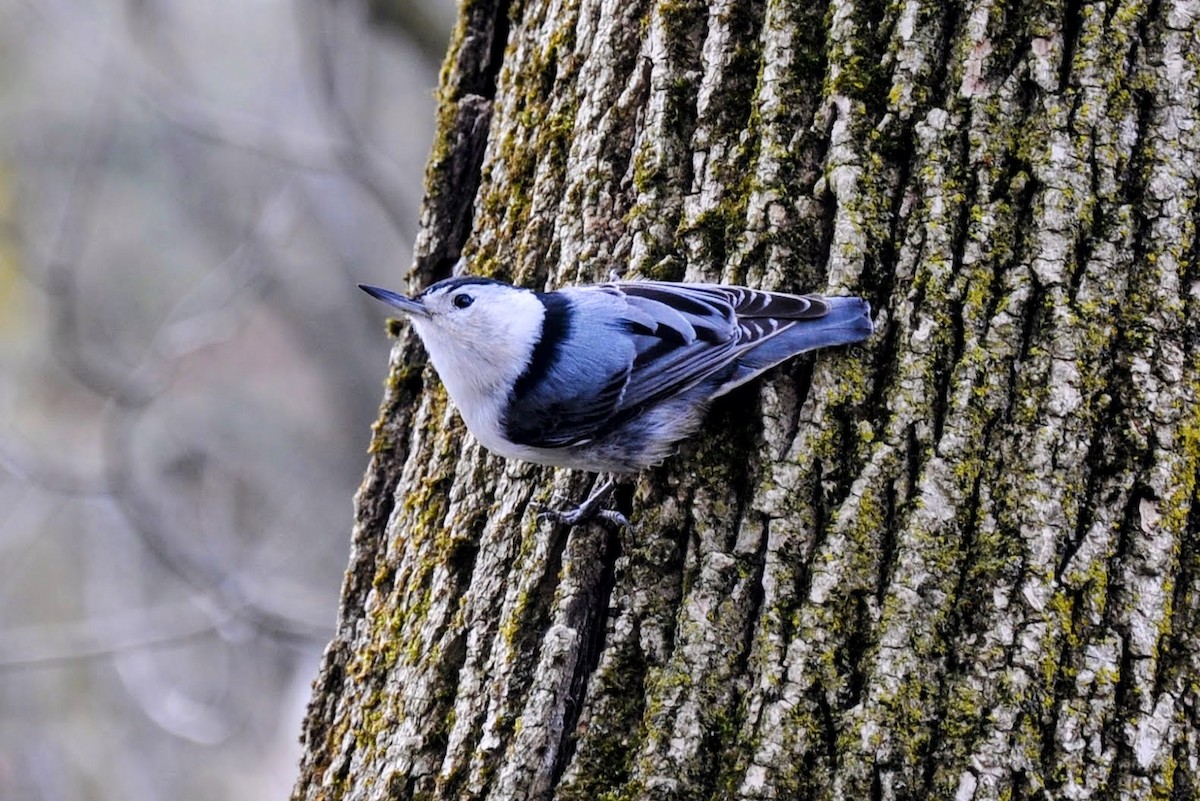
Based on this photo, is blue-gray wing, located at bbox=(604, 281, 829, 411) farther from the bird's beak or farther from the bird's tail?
the bird's beak

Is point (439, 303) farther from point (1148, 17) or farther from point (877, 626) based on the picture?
point (1148, 17)

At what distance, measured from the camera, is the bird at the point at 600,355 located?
199 centimetres

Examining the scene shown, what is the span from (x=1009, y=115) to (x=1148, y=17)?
10.4 inches

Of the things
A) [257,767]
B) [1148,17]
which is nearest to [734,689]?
[1148,17]

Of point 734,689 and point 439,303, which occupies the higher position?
point 439,303

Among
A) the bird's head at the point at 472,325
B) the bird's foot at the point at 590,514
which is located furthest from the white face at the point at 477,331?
the bird's foot at the point at 590,514

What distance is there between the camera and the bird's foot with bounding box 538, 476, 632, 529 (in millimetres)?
1950

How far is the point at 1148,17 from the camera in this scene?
1.82 m

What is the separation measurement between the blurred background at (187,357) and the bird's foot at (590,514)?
3.39 m

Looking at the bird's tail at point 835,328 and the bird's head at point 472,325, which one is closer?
the bird's tail at point 835,328

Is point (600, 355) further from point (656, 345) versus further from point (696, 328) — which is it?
point (696, 328)

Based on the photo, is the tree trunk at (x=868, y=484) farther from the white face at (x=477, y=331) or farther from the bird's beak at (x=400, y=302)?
Answer: the bird's beak at (x=400, y=302)

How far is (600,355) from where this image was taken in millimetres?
2250

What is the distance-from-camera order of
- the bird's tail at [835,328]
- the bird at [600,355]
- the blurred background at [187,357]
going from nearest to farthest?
1. the bird's tail at [835,328]
2. the bird at [600,355]
3. the blurred background at [187,357]
